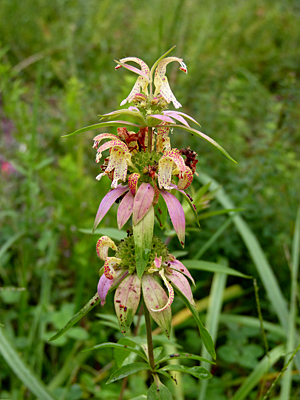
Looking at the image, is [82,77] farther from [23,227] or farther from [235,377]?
[235,377]

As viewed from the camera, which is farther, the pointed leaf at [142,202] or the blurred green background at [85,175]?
the blurred green background at [85,175]

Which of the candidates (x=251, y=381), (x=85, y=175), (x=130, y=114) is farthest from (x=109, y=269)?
(x=85, y=175)

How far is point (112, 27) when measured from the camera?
3691 millimetres

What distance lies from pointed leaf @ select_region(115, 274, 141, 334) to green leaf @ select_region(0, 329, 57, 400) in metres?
0.76

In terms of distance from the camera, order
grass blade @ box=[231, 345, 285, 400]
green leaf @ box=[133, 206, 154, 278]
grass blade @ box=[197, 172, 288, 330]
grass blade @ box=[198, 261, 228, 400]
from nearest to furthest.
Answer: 1. green leaf @ box=[133, 206, 154, 278]
2. grass blade @ box=[231, 345, 285, 400]
3. grass blade @ box=[198, 261, 228, 400]
4. grass blade @ box=[197, 172, 288, 330]

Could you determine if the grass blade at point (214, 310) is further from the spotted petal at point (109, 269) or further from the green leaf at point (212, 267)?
the spotted petal at point (109, 269)

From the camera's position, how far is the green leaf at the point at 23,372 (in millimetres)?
1276

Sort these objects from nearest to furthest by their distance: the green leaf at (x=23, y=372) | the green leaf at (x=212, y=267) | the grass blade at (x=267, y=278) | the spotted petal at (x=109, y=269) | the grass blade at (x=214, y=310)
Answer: the spotted petal at (x=109, y=269) → the green leaf at (x=212, y=267) → the green leaf at (x=23, y=372) → the grass blade at (x=214, y=310) → the grass blade at (x=267, y=278)

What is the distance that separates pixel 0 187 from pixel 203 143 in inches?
56.0

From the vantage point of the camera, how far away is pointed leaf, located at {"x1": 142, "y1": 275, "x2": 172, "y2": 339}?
0.74m

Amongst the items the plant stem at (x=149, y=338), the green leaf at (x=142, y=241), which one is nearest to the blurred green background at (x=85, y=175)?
the plant stem at (x=149, y=338)

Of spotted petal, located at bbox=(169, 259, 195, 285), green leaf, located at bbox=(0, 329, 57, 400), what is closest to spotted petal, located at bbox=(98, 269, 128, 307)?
spotted petal, located at bbox=(169, 259, 195, 285)

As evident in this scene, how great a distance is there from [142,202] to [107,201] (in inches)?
3.7

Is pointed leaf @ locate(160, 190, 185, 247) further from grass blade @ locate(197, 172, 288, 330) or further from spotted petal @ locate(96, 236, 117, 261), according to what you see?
grass blade @ locate(197, 172, 288, 330)
